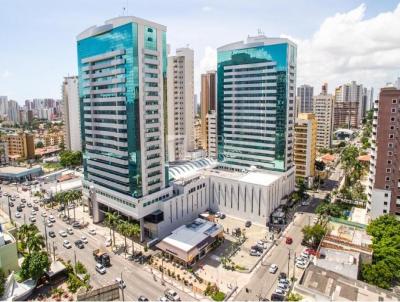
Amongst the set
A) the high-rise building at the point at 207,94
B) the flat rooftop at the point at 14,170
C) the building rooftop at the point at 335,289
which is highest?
the high-rise building at the point at 207,94

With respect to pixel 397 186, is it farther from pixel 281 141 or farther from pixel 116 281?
pixel 116 281

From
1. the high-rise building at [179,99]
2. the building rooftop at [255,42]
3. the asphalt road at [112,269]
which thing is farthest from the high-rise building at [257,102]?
the asphalt road at [112,269]

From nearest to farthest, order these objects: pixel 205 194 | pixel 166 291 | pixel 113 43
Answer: pixel 166 291 < pixel 113 43 < pixel 205 194

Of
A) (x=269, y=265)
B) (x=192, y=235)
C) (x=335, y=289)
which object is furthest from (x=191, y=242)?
(x=335, y=289)

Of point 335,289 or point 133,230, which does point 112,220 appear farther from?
point 335,289

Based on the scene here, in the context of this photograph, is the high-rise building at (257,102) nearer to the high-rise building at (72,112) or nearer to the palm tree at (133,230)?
the palm tree at (133,230)

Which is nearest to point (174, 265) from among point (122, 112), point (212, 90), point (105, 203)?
point (105, 203)

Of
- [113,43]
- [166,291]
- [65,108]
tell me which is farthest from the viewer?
[65,108]
